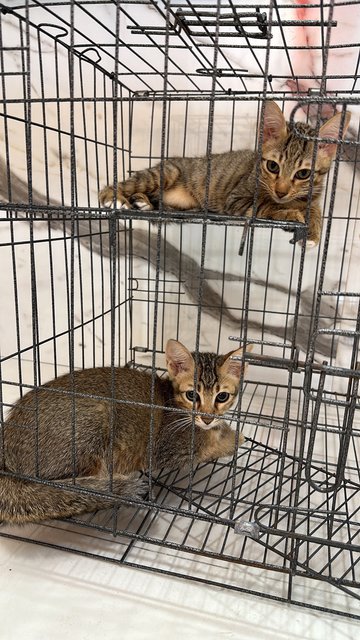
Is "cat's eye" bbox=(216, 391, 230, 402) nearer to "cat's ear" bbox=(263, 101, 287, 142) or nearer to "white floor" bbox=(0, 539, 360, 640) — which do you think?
"white floor" bbox=(0, 539, 360, 640)

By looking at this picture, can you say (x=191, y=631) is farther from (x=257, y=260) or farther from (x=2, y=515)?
(x=257, y=260)

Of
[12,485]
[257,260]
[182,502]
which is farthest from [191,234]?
[12,485]

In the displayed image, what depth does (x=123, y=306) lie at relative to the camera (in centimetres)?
181

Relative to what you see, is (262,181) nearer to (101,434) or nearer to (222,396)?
(222,396)

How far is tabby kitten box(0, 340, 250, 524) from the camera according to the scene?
915mm

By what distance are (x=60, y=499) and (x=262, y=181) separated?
87 cm

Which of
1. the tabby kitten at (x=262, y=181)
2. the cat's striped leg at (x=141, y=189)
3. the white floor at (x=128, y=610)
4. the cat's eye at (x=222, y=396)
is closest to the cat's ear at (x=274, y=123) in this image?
the tabby kitten at (x=262, y=181)

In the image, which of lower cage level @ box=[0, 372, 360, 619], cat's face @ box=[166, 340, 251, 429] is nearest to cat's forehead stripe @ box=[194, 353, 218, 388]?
cat's face @ box=[166, 340, 251, 429]

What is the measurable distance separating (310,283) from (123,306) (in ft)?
2.39

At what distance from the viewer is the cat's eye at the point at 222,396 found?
115 centimetres

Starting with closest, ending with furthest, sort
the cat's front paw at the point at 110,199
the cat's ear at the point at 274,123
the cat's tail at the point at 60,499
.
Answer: the cat's tail at the point at 60,499 → the cat's ear at the point at 274,123 → the cat's front paw at the point at 110,199

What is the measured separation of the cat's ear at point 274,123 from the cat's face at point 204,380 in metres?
0.55

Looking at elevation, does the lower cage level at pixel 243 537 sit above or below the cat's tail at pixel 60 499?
below

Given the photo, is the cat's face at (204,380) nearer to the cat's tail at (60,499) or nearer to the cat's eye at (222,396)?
the cat's eye at (222,396)
